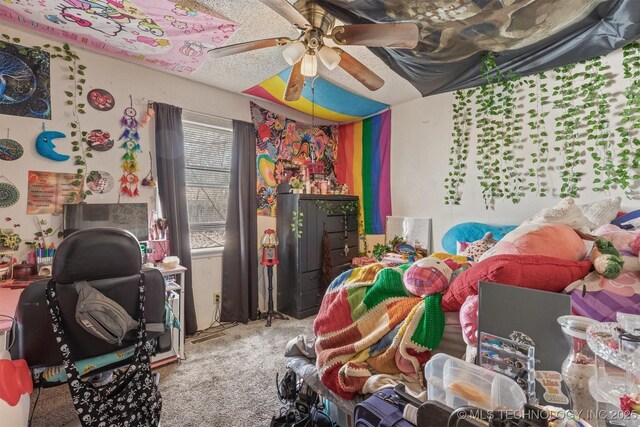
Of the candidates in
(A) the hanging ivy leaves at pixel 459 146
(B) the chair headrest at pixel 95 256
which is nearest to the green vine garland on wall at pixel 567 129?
(A) the hanging ivy leaves at pixel 459 146

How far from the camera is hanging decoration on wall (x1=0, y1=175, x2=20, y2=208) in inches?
81.3

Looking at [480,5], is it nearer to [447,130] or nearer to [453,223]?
[447,130]

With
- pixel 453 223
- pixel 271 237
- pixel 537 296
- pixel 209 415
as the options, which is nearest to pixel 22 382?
pixel 209 415

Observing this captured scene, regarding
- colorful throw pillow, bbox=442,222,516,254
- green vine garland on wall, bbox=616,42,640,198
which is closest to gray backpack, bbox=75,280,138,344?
colorful throw pillow, bbox=442,222,516,254

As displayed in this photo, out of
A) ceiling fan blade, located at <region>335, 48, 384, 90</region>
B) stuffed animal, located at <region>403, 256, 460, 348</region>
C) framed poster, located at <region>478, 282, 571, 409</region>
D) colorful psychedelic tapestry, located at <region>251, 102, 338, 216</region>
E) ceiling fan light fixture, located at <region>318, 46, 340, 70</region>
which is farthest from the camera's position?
colorful psychedelic tapestry, located at <region>251, 102, 338, 216</region>

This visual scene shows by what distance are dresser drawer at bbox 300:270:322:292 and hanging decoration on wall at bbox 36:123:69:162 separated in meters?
2.42

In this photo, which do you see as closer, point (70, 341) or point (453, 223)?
point (70, 341)

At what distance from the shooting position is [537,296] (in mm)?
878

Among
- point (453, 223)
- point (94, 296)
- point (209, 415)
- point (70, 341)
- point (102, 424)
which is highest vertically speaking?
point (453, 223)

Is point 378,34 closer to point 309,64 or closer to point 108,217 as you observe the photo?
point 309,64

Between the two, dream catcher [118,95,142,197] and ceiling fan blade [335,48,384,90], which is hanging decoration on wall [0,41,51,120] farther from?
ceiling fan blade [335,48,384,90]

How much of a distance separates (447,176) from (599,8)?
5.31ft

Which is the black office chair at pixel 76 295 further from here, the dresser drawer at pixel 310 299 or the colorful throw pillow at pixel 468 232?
the colorful throw pillow at pixel 468 232

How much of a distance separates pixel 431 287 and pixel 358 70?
4.78 ft
